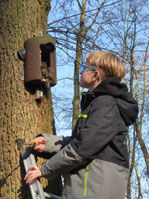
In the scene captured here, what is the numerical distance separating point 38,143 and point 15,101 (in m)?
0.56

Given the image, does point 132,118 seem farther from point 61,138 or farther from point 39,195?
point 39,195

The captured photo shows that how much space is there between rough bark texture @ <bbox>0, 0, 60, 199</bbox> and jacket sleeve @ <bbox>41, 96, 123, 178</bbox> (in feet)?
2.22

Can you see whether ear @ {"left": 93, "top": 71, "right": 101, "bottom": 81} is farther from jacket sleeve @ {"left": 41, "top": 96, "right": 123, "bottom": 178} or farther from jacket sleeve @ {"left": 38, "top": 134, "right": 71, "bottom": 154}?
jacket sleeve @ {"left": 38, "top": 134, "right": 71, "bottom": 154}

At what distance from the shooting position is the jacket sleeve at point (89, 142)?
1746mm

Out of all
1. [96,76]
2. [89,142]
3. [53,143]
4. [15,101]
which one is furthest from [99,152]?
[15,101]

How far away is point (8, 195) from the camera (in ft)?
7.75

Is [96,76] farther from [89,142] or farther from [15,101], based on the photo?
[15,101]

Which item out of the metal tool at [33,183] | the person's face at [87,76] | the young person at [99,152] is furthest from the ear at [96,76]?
the metal tool at [33,183]

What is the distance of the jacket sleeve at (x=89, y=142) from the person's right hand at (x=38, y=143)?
1.15 feet

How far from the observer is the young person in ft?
5.77

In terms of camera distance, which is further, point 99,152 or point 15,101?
point 15,101

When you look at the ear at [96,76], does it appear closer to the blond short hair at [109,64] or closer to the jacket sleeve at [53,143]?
the blond short hair at [109,64]

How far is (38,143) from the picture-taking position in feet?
7.19

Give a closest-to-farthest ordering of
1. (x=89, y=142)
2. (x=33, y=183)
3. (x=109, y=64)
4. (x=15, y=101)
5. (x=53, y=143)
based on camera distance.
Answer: (x=89, y=142), (x=33, y=183), (x=109, y=64), (x=53, y=143), (x=15, y=101)
